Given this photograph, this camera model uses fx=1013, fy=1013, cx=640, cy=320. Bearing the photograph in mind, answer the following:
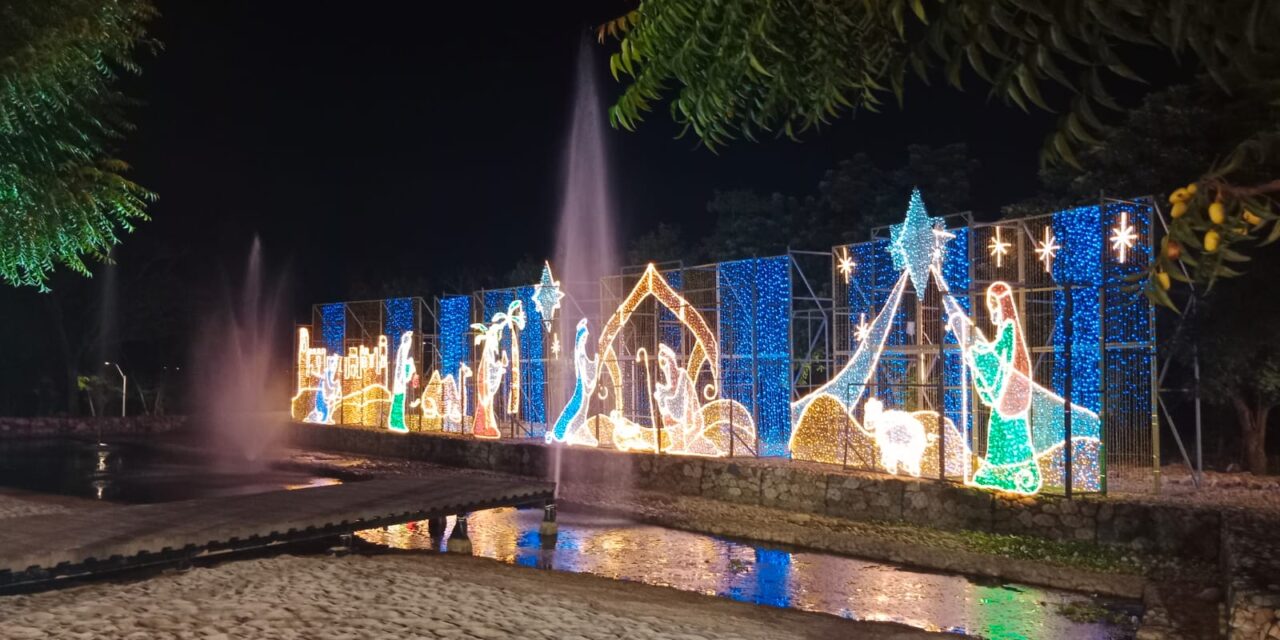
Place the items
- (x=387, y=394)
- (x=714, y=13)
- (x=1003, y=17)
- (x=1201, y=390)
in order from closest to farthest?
(x=1003, y=17) → (x=714, y=13) → (x=1201, y=390) → (x=387, y=394)

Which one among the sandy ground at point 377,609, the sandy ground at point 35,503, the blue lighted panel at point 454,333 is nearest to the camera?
the sandy ground at point 377,609

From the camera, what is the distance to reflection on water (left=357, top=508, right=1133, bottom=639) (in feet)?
32.2

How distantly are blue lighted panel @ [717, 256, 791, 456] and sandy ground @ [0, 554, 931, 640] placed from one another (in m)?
8.01

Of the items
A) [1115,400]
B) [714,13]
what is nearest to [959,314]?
[1115,400]

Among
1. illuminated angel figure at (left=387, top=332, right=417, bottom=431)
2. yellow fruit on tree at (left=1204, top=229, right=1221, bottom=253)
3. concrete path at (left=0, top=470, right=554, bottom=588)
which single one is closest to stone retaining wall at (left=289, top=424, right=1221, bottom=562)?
illuminated angel figure at (left=387, top=332, right=417, bottom=431)

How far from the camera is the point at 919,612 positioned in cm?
1005

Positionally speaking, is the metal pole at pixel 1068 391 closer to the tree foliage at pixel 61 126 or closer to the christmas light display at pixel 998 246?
the christmas light display at pixel 998 246

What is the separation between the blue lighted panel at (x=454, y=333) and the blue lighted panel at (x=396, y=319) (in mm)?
1458

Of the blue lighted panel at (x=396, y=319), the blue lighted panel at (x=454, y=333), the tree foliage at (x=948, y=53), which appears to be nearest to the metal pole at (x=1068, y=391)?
the tree foliage at (x=948, y=53)

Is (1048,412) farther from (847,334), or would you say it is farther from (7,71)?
(7,71)

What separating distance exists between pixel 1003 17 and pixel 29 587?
10173 millimetres

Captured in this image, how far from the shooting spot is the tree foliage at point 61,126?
9633 millimetres

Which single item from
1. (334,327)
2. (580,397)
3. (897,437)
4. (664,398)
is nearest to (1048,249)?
(897,437)

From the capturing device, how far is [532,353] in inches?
915
